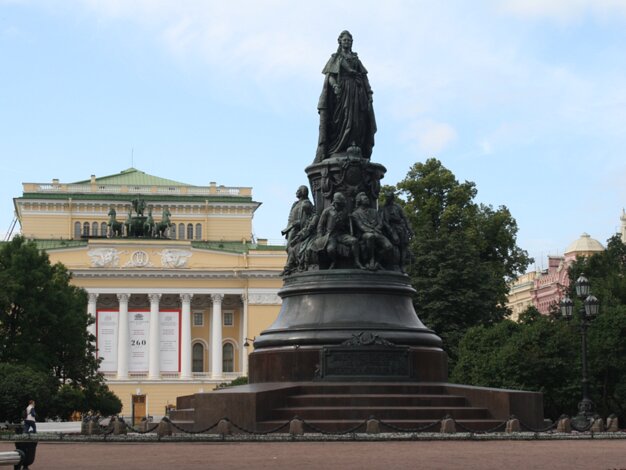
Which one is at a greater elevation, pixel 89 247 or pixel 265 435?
pixel 89 247

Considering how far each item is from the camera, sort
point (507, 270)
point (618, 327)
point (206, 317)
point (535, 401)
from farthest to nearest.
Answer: point (206, 317) → point (507, 270) → point (618, 327) → point (535, 401)

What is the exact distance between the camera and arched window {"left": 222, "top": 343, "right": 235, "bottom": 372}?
10512 cm

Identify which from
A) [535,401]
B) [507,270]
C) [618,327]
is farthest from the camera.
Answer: [507,270]

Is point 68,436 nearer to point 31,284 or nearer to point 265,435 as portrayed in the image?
point 265,435

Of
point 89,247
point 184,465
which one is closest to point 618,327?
point 184,465

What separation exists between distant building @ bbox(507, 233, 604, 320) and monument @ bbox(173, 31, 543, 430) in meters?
88.4

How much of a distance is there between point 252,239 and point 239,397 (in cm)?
8882

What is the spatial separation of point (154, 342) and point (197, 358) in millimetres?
6670

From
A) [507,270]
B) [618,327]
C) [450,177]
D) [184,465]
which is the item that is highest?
[450,177]

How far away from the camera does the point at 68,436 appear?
2439cm

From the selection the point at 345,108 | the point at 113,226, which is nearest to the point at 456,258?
the point at 345,108

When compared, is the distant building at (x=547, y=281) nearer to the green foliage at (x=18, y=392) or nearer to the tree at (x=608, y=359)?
the tree at (x=608, y=359)

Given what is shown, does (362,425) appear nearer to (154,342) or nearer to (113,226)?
(154,342)

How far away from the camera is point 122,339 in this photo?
99188 millimetres
